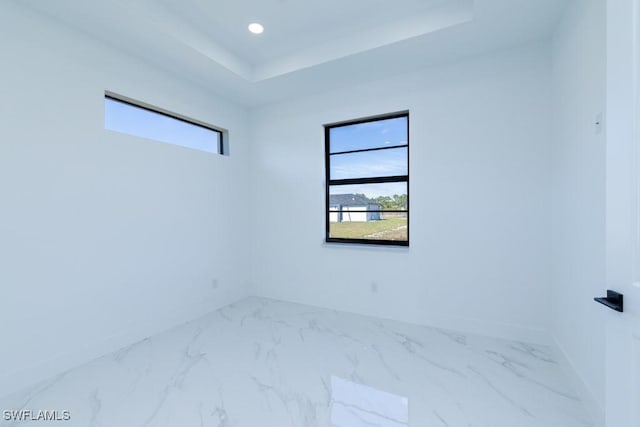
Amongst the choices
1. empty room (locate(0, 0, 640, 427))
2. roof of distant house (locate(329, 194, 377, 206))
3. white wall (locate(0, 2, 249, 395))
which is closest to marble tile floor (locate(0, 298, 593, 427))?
empty room (locate(0, 0, 640, 427))

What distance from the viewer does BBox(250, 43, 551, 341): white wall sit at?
2641 mm

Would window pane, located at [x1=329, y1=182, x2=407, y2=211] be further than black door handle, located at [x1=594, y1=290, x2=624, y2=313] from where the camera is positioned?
Yes

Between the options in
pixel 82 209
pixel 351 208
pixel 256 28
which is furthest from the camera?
pixel 351 208

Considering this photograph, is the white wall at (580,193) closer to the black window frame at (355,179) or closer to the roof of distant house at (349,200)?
the black window frame at (355,179)

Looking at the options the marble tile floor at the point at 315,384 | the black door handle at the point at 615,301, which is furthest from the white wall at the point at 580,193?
the black door handle at the point at 615,301

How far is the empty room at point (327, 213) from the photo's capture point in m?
1.74

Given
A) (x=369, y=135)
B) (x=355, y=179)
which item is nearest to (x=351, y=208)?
(x=355, y=179)

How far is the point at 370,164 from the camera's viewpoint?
3566 mm

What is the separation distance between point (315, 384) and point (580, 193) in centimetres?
226

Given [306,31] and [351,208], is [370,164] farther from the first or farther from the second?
[306,31]

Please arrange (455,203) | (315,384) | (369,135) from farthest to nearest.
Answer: (369,135)
(455,203)
(315,384)

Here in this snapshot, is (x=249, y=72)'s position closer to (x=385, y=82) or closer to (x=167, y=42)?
(x=167, y=42)

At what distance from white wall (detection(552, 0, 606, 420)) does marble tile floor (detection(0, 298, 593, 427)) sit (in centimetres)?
35

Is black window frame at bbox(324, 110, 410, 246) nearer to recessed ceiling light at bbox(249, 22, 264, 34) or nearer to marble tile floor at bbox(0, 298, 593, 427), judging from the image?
marble tile floor at bbox(0, 298, 593, 427)
